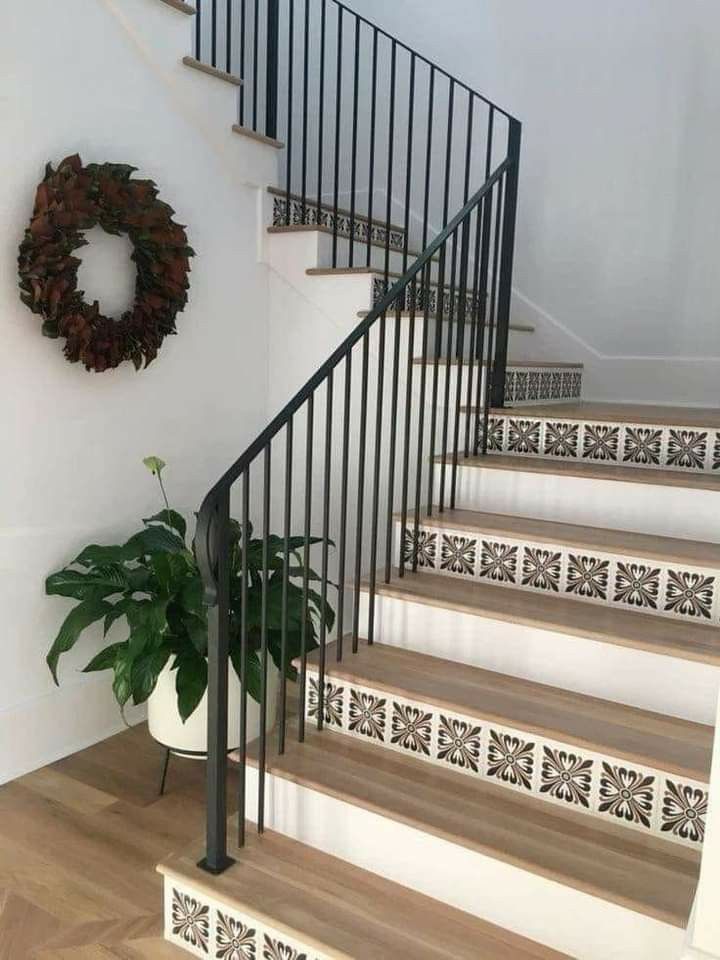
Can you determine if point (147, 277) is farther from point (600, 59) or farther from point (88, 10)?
point (600, 59)

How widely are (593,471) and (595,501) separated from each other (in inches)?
4.3

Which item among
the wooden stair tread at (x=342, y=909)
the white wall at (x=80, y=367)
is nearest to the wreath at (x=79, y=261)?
the white wall at (x=80, y=367)

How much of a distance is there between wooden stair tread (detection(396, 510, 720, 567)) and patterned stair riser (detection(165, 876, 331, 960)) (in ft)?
4.07

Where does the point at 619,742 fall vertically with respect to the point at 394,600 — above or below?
below

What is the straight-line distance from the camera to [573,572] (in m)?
2.40

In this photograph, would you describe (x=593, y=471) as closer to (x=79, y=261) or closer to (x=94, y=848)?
(x=79, y=261)

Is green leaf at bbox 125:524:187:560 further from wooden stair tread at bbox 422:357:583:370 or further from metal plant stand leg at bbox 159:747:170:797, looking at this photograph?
wooden stair tread at bbox 422:357:583:370

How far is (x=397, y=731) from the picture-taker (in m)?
2.14

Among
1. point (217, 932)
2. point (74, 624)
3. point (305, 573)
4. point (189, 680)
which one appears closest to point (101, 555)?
point (74, 624)

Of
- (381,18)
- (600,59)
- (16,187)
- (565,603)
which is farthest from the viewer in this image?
(381,18)

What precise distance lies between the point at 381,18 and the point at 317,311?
2090 millimetres

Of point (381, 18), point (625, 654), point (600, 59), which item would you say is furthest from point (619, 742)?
point (381, 18)

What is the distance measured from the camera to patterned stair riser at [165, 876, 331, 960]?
173 centimetres

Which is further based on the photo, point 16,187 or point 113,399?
point 113,399
